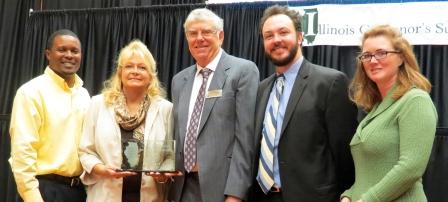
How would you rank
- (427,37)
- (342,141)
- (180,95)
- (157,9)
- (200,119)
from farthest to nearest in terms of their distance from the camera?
(157,9) → (427,37) → (180,95) → (200,119) → (342,141)

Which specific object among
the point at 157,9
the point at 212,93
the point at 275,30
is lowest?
the point at 212,93

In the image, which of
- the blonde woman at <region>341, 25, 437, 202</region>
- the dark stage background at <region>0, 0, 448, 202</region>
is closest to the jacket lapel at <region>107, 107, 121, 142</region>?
the blonde woman at <region>341, 25, 437, 202</region>

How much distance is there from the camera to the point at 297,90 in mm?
2562

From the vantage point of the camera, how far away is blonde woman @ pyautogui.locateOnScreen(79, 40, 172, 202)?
2908 millimetres

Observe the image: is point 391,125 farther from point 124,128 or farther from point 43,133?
point 43,133

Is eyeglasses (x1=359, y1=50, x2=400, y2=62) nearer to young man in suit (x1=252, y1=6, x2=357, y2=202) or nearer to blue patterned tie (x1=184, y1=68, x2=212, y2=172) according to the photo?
young man in suit (x1=252, y1=6, x2=357, y2=202)

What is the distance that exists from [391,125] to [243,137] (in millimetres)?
749

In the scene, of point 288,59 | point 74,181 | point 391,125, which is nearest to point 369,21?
point 288,59

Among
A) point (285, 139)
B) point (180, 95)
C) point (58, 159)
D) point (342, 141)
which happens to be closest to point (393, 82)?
point (342, 141)

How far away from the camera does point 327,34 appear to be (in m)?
4.58

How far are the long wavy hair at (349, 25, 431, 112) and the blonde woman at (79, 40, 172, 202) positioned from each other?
3.70 ft

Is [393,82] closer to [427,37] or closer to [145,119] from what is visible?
[145,119]

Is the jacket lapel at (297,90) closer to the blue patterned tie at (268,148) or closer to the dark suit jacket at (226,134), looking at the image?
the blue patterned tie at (268,148)

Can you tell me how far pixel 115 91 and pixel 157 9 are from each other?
2.46m
